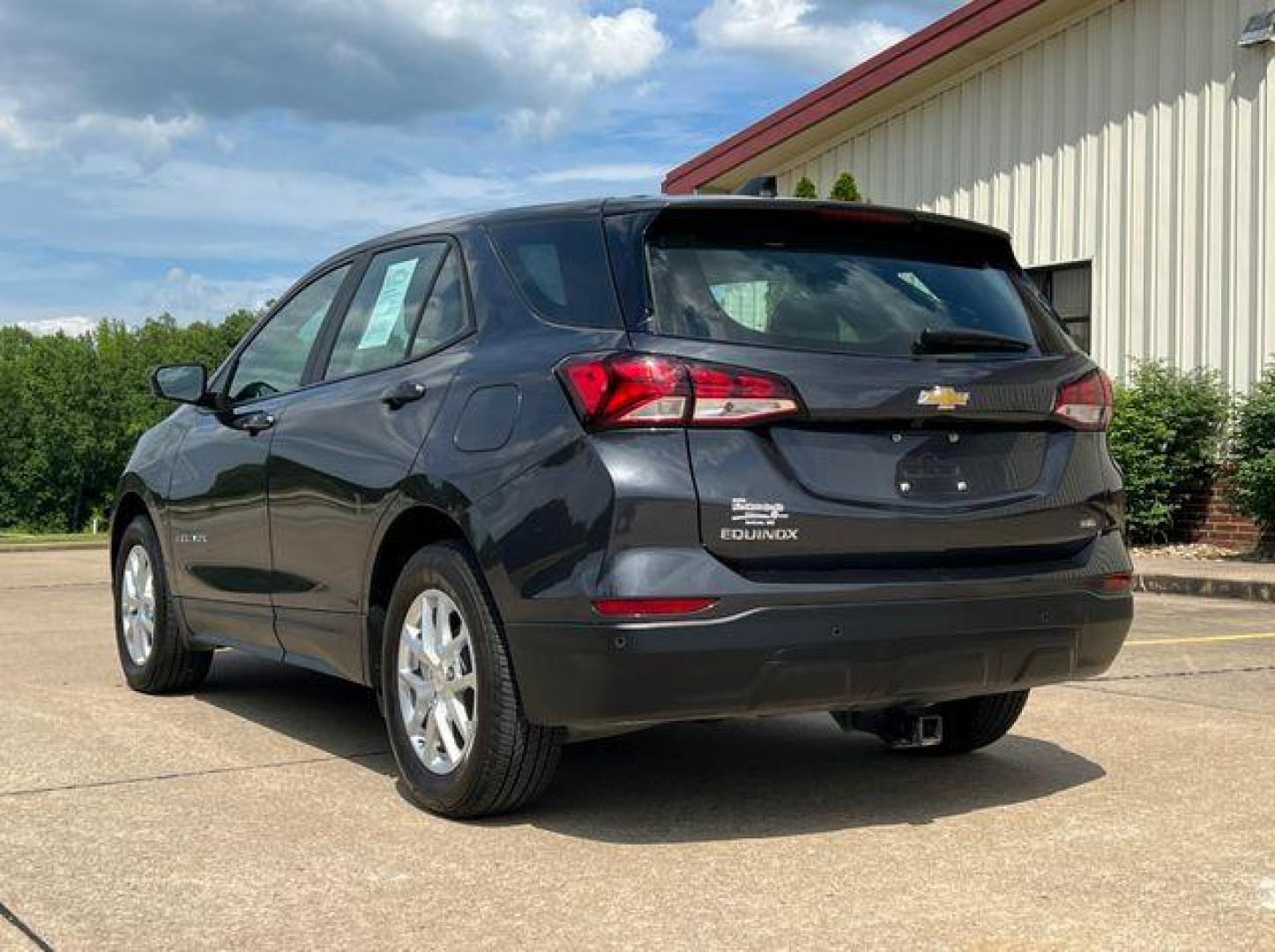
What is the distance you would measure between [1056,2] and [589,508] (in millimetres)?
13860

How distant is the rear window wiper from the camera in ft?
14.4

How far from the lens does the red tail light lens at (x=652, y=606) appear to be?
12.9 feet

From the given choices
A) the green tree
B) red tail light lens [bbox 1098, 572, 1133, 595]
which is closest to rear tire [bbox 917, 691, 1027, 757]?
red tail light lens [bbox 1098, 572, 1133, 595]

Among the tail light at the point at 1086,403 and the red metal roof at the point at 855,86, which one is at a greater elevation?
the red metal roof at the point at 855,86

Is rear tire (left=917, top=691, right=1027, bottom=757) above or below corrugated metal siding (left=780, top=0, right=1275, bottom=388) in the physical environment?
below

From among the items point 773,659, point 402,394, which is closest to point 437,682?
point 402,394

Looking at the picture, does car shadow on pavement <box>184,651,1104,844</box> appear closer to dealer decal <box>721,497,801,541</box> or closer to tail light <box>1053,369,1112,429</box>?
dealer decal <box>721,497,801,541</box>

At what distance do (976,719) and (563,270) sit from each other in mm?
2080

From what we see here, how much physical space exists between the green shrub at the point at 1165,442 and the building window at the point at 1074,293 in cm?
182

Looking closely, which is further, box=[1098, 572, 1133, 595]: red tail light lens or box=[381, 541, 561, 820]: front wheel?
box=[1098, 572, 1133, 595]: red tail light lens

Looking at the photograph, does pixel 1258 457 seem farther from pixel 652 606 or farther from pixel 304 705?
pixel 652 606

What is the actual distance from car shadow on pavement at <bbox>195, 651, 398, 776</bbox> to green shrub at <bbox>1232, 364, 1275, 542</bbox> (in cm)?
884

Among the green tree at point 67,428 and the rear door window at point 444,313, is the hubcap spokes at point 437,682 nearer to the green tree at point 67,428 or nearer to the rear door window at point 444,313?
the rear door window at point 444,313

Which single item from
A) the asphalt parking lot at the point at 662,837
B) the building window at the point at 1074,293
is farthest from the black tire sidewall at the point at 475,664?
the building window at the point at 1074,293
